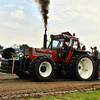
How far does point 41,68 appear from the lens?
302 inches

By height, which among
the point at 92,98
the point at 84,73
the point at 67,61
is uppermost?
the point at 67,61

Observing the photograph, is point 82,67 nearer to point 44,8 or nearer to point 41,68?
point 41,68

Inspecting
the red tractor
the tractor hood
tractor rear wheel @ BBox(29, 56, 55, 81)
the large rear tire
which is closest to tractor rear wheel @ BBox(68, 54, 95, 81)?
the red tractor

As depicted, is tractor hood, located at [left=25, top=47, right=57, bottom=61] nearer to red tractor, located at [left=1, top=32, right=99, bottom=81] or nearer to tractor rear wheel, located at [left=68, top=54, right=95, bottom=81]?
red tractor, located at [left=1, top=32, right=99, bottom=81]

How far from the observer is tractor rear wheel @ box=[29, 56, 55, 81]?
23.9ft

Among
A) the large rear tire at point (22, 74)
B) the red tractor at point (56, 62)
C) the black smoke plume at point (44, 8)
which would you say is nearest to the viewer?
the red tractor at point (56, 62)

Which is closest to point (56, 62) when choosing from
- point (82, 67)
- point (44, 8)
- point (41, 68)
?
point (41, 68)

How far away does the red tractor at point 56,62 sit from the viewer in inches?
299

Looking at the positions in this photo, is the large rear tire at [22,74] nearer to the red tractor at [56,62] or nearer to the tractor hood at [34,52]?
the red tractor at [56,62]

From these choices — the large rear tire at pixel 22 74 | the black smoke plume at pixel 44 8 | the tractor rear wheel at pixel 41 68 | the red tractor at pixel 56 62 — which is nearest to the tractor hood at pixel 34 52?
the red tractor at pixel 56 62

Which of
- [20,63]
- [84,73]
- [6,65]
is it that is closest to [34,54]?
[20,63]

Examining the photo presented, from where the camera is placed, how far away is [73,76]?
8586 millimetres

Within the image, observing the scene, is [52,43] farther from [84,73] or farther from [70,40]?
[84,73]

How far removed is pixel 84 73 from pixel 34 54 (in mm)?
3105
